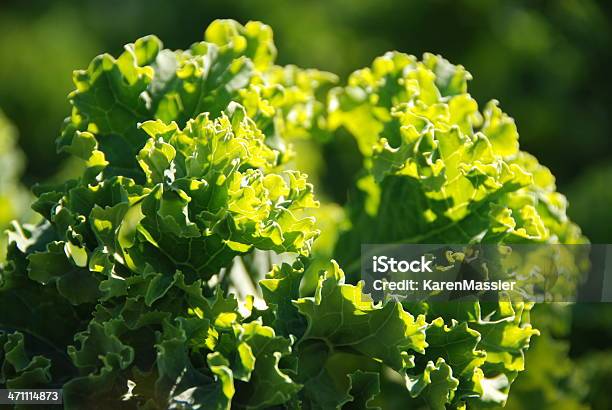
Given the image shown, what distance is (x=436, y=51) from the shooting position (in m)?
5.54

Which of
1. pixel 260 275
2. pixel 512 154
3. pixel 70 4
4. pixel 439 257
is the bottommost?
pixel 70 4

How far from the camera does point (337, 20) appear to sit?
605cm

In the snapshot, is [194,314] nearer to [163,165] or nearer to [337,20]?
[163,165]

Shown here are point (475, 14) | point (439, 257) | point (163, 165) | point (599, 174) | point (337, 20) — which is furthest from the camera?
point (337, 20)

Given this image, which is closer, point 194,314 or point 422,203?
point 194,314

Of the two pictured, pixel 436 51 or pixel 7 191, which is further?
pixel 436 51

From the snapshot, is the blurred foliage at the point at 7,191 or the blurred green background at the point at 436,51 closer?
the blurred foliage at the point at 7,191

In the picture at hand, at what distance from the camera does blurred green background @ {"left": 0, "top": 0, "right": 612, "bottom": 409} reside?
388 centimetres

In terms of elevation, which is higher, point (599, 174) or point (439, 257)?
point (439, 257)

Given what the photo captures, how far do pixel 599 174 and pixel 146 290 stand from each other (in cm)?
263

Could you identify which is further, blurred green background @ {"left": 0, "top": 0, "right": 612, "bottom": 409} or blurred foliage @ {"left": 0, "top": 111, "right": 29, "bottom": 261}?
blurred green background @ {"left": 0, "top": 0, "right": 612, "bottom": 409}

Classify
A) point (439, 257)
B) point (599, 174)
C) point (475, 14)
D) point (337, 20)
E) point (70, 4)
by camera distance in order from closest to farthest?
point (439, 257) < point (599, 174) < point (475, 14) < point (337, 20) < point (70, 4)

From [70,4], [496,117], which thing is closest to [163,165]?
[496,117]

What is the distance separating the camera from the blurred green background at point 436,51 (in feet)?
12.7
